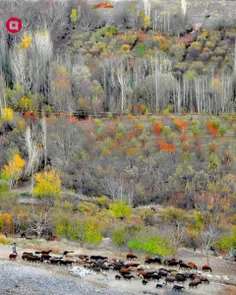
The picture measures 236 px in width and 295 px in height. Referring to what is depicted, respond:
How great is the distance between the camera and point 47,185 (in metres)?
35.9

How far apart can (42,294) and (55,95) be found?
88.4 feet

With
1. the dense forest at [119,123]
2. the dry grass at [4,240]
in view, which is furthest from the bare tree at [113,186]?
the dry grass at [4,240]

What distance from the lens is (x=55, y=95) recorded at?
4784cm

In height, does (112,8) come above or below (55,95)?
above

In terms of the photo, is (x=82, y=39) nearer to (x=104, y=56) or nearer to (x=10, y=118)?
(x=104, y=56)

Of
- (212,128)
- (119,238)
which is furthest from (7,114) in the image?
(119,238)

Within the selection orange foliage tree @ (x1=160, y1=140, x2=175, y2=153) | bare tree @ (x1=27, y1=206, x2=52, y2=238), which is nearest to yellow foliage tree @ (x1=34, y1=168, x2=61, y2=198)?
bare tree @ (x1=27, y1=206, x2=52, y2=238)

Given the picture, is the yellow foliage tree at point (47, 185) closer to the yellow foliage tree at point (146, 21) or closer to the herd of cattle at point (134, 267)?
the herd of cattle at point (134, 267)

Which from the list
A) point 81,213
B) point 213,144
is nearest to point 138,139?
point 213,144

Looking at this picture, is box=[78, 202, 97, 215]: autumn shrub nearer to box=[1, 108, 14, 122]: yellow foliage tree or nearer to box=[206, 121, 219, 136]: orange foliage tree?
box=[1, 108, 14, 122]: yellow foliage tree

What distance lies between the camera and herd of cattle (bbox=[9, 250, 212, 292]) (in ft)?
82.0

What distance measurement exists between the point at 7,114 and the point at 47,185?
433 inches

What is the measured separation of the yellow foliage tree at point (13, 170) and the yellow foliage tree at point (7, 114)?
6015 mm

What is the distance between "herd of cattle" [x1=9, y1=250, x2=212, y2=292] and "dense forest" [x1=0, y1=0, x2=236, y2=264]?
1371 mm
